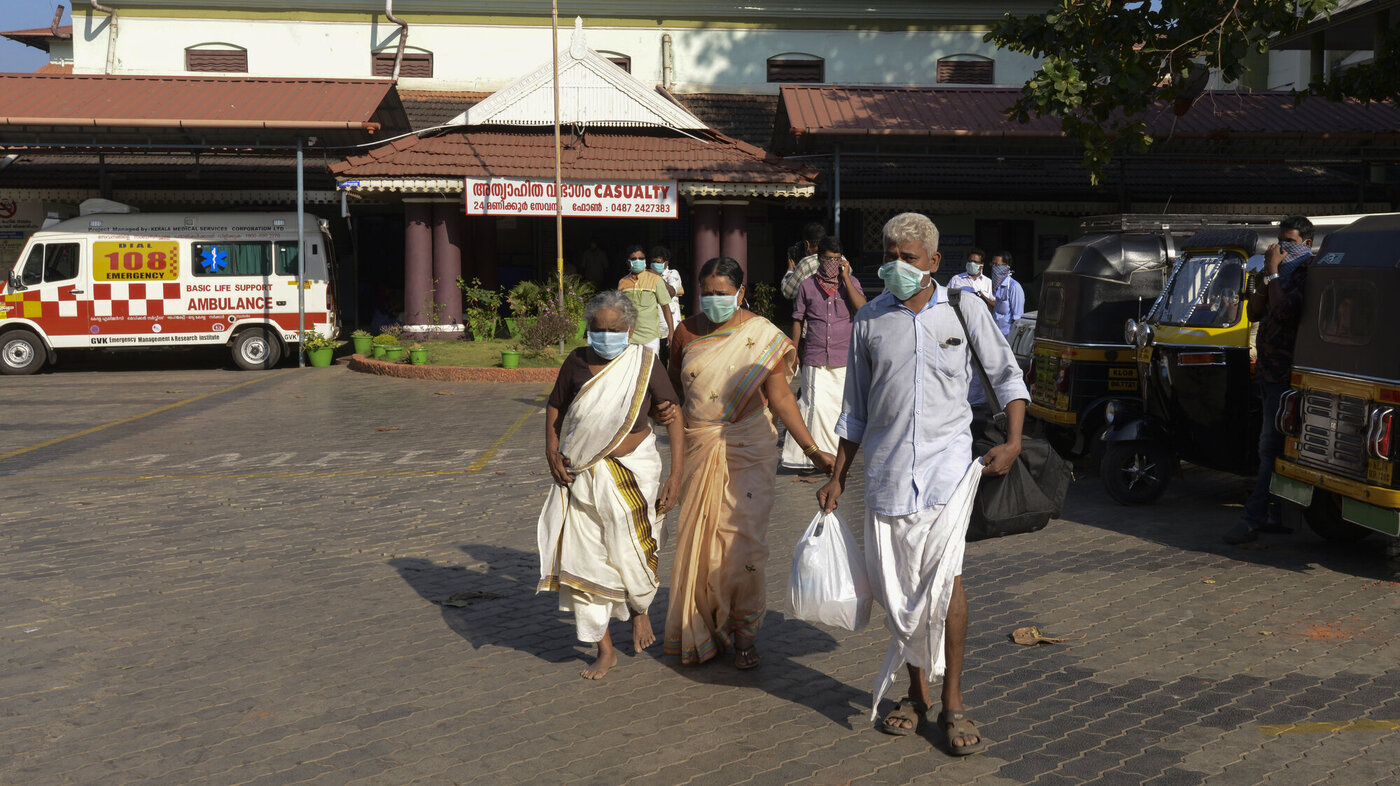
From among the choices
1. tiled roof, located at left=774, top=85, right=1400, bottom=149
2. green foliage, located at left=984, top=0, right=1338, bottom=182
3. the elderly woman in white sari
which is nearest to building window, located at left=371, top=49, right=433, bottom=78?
tiled roof, located at left=774, top=85, right=1400, bottom=149

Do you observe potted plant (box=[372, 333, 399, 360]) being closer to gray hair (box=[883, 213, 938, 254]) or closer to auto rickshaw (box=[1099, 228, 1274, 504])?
auto rickshaw (box=[1099, 228, 1274, 504])

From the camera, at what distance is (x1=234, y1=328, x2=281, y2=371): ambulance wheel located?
63.9 ft

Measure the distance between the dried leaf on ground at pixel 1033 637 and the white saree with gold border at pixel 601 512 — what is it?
1804 mm

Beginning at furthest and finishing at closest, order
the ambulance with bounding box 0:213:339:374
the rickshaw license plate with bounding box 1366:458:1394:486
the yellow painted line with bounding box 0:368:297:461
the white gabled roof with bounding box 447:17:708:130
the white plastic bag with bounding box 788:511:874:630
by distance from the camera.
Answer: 1. the white gabled roof with bounding box 447:17:708:130
2. the ambulance with bounding box 0:213:339:374
3. the yellow painted line with bounding box 0:368:297:461
4. the rickshaw license plate with bounding box 1366:458:1394:486
5. the white plastic bag with bounding box 788:511:874:630

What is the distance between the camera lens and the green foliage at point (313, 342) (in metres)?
19.6

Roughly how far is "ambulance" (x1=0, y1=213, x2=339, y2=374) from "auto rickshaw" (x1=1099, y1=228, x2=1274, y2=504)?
1417 centimetres

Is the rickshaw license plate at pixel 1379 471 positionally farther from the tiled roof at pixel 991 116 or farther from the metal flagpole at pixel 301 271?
the metal flagpole at pixel 301 271

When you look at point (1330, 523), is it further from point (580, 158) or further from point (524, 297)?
point (580, 158)

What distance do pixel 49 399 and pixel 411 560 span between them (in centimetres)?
1096

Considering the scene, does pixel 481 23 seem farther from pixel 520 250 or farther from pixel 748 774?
pixel 748 774

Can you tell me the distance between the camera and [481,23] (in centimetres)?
2608

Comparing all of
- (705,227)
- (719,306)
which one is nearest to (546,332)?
(705,227)

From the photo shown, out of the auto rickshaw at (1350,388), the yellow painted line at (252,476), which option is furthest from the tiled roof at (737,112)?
the auto rickshaw at (1350,388)

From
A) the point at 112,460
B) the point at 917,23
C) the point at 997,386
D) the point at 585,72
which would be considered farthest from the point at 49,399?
the point at 917,23
